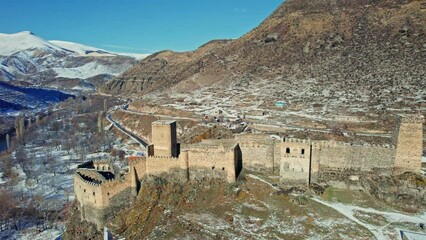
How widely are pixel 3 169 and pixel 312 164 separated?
5927 cm

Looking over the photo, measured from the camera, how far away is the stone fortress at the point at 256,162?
102 ft

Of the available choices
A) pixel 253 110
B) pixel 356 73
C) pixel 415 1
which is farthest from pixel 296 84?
pixel 415 1

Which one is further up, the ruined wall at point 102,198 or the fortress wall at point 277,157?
the fortress wall at point 277,157

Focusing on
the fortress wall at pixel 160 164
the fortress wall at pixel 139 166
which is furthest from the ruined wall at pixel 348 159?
the fortress wall at pixel 139 166

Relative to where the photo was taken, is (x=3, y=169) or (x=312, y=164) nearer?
(x=312, y=164)

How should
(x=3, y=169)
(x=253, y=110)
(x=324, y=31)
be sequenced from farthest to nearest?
(x=324, y=31) < (x=253, y=110) < (x=3, y=169)

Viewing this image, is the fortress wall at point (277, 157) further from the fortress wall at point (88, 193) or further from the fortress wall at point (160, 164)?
the fortress wall at point (88, 193)

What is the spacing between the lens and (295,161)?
3228 cm

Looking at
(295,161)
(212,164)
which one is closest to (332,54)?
(295,161)

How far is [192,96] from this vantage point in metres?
102

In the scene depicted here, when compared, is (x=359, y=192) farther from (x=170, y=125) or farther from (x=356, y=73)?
(x=356, y=73)

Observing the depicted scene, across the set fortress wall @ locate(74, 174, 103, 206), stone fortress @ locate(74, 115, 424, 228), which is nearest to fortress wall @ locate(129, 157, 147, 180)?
stone fortress @ locate(74, 115, 424, 228)

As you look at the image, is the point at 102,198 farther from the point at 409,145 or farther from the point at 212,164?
the point at 409,145

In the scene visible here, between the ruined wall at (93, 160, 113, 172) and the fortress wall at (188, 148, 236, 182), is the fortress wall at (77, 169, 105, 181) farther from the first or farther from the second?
the fortress wall at (188, 148, 236, 182)
